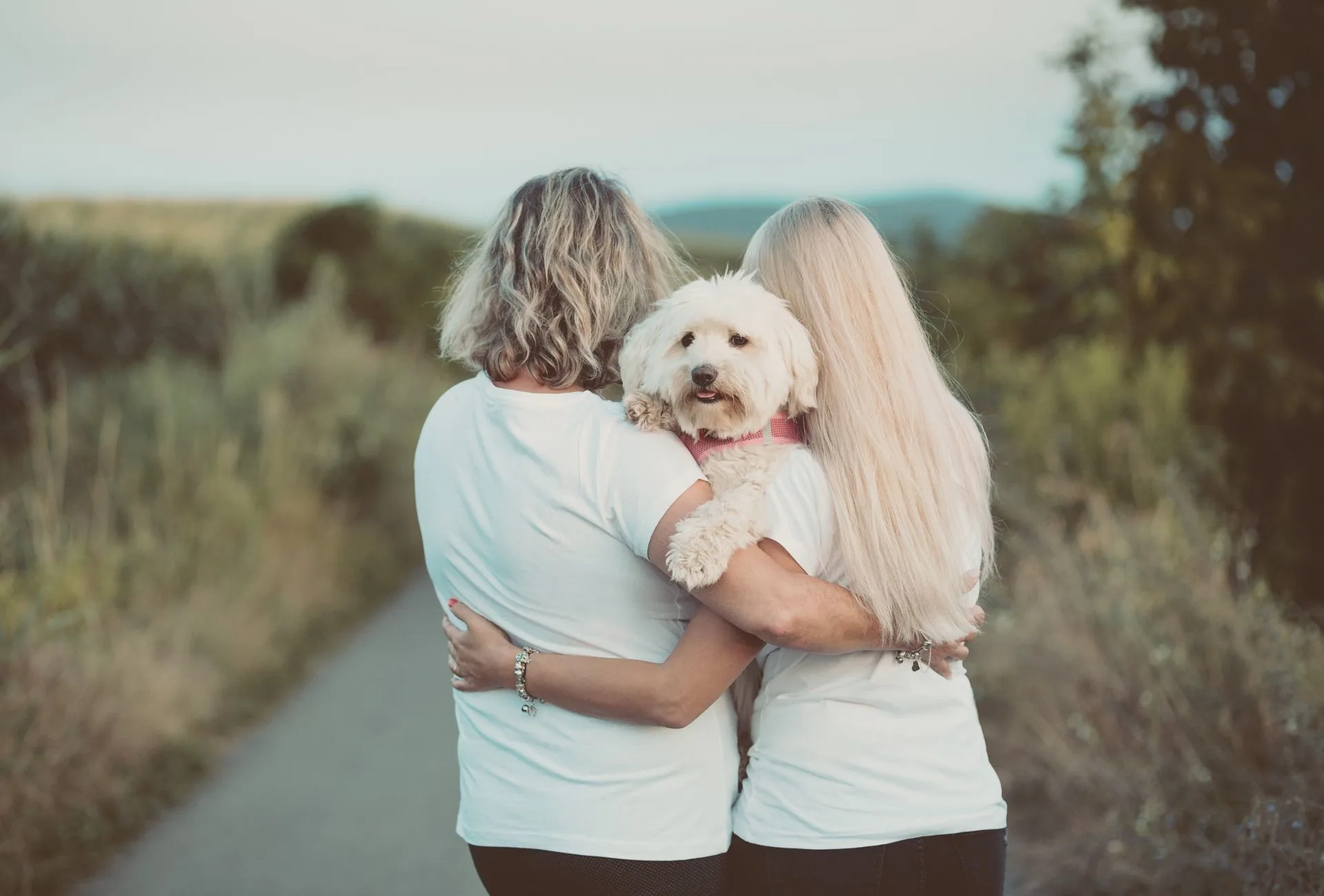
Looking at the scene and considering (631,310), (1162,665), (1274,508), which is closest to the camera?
(631,310)

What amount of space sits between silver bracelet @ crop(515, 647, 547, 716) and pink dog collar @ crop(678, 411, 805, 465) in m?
0.60

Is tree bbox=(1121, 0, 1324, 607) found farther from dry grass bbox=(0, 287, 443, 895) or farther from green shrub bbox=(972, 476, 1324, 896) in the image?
dry grass bbox=(0, 287, 443, 895)

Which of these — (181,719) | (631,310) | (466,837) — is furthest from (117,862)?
(631,310)

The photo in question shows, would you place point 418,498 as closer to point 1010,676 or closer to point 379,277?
point 1010,676

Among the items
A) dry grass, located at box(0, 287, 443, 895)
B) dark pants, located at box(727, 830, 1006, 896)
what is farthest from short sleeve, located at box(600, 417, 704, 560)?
dry grass, located at box(0, 287, 443, 895)

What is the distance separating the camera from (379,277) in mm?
17172

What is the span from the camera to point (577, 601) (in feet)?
7.02

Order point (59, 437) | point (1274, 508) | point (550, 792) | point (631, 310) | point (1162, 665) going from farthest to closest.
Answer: point (59, 437), point (1274, 508), point (1162, 665), point (631, 310), point (550, 792)

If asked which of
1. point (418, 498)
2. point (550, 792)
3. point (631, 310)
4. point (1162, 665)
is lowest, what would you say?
point (1162, 665)

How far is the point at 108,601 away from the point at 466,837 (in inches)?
180

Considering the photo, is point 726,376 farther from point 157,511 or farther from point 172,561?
point 157,511

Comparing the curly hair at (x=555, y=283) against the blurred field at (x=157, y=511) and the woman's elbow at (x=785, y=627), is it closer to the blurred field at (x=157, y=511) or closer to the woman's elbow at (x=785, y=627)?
the woman's elbow at (x=785, y=627)

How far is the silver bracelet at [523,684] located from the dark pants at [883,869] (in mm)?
468

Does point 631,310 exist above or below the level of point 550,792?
above
